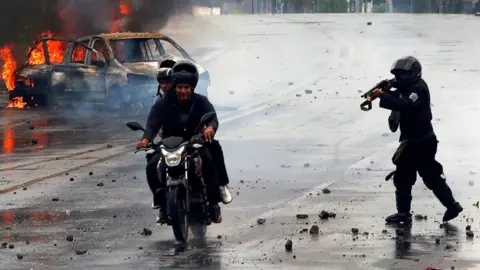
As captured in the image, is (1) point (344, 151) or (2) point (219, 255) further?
(1) point (344, 151)

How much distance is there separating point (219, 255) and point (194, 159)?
42.8 inches

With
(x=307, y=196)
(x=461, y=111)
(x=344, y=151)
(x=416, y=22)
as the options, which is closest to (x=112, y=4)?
(x=461, y=111)

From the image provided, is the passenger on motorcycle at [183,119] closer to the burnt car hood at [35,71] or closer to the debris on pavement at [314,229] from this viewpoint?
the debris on pavement at [314,229]

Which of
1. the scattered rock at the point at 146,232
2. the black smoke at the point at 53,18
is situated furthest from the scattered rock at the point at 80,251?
the black smoke at the point at 53,18

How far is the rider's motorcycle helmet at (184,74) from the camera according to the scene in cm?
1193

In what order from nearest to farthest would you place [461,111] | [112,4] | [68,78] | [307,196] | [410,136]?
[410,136] < [307,196] < [461,111] < [68,78] < [112,4]

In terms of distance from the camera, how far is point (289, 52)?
4519cm

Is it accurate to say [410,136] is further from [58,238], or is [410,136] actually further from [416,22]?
[416,22]

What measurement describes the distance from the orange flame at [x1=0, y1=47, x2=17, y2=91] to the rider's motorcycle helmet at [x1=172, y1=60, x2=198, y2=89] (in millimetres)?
18270

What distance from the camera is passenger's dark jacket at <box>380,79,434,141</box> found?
12.5m

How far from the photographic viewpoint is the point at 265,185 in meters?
15.6

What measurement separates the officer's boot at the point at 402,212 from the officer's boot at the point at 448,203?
11.6 inches

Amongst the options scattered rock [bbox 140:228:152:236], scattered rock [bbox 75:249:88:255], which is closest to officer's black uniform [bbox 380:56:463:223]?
scattered rock [bbox 140:228:152:236]

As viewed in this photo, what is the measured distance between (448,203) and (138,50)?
15.2 m
